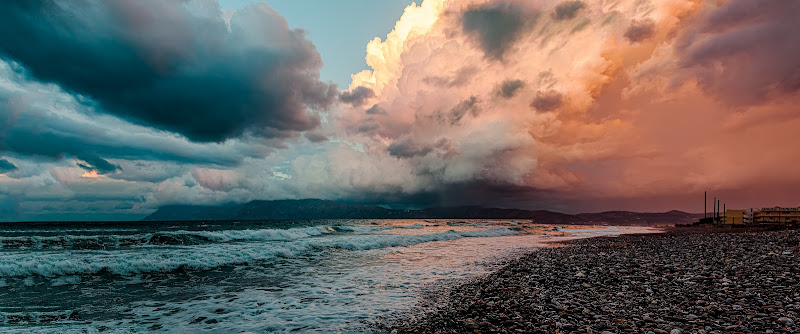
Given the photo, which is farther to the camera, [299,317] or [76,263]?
[76,263]

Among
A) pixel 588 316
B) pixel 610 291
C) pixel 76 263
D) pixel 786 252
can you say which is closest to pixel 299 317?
pixel 588 316

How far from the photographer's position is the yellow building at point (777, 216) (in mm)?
62594

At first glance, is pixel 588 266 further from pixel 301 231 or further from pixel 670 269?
pixel 301 231

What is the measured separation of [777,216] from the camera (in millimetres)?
65125

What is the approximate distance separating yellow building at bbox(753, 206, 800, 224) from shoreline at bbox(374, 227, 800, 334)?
77.8 metres

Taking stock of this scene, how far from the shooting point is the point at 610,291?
366 inches

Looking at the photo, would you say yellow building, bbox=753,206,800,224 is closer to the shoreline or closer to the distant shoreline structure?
the distant shoreline structure

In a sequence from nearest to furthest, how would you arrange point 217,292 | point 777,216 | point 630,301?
point 630,301 < point 217,292 < point 777,216

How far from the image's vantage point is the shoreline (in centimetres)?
640

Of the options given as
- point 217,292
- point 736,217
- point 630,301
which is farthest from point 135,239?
point 736,217

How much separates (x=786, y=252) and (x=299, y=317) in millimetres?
17552

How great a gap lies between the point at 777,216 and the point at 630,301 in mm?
89155

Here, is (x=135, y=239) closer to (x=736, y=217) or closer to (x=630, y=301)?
(x=630, y=301)

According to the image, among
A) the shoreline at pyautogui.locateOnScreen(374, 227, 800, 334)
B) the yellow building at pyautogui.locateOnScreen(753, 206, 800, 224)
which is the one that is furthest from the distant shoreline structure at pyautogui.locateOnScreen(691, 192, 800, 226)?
the shoreline at pyautogui.locateOnScreen(374, 227, 800, 334)
